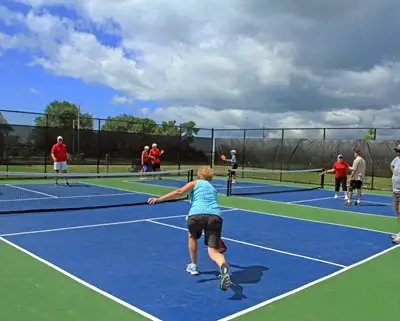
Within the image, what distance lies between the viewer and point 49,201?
11.9 m

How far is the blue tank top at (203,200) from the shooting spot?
16.2 feet

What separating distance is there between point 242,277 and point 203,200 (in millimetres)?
1101

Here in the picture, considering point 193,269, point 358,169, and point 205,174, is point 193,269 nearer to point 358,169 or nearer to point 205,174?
point 205,174

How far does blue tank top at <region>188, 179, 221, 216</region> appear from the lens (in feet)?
16.2

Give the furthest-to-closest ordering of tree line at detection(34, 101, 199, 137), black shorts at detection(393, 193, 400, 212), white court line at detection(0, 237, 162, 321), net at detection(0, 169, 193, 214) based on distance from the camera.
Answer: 1. tree line at detection(34, 101, 199, 137)
2. net at detection(0, 169, 193, 214)
3. black shorts at detection(393, 193, 400, 212)
4. white court line at detection(0, 237, 162, 321)

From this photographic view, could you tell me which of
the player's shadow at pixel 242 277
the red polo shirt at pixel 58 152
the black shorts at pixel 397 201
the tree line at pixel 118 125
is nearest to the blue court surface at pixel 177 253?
the player's shadow at pixel 242 277

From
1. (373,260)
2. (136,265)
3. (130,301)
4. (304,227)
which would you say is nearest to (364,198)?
(304,227)

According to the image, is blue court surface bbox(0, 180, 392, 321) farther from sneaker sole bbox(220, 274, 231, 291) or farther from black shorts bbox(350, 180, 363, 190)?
black shorts bbox(350, 180, 363, 190)

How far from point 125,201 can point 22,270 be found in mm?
7030

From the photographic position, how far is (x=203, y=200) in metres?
4.99

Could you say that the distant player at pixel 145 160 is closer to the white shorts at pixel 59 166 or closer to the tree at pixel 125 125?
the white shorts at pixel 59 166

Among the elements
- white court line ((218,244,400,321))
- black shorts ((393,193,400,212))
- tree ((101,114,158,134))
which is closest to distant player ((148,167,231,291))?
white court line ((218,244,400,321))

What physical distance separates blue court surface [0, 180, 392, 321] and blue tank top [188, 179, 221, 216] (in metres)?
0.81

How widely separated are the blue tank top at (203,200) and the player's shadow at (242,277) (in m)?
0.82
